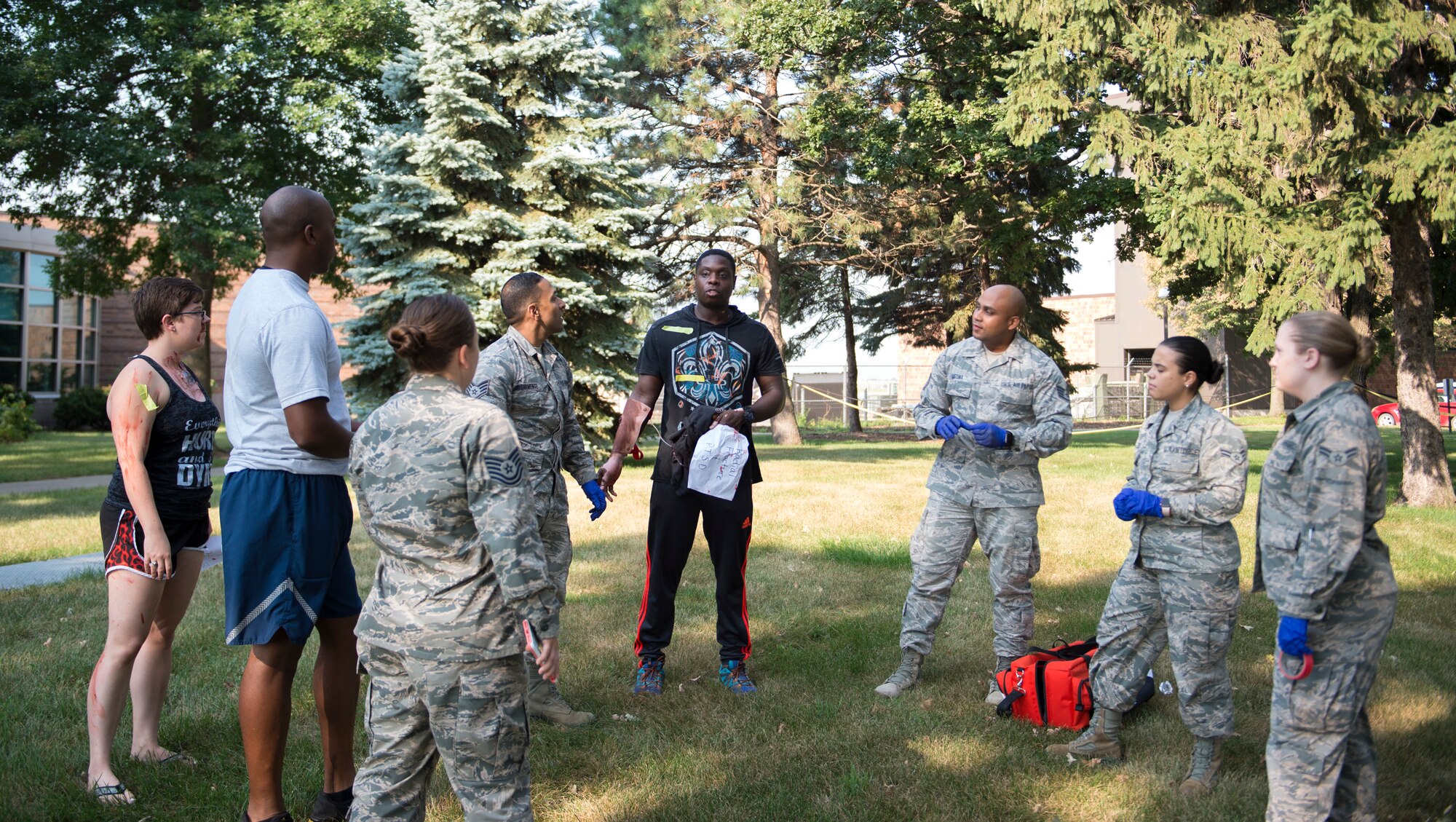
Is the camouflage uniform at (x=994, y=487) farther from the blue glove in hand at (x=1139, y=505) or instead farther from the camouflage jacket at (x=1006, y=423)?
the blue glove in hand at (x=1139, y=505)

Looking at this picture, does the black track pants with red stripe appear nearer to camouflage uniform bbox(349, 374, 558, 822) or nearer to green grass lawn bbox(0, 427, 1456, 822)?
green grass lawn bbox(0, 427, 1456, 822)

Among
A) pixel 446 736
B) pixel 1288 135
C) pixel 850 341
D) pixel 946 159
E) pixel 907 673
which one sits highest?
pixel 946 159

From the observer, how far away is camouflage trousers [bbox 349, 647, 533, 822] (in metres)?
2.56

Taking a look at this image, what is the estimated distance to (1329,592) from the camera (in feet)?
9.33

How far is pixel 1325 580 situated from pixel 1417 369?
11.8m

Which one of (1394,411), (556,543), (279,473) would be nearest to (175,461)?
(279,473)

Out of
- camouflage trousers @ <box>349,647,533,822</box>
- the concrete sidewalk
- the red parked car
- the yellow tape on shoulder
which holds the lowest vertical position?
the concrete sidewalk

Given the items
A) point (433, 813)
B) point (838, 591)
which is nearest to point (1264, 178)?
point (838, 591)

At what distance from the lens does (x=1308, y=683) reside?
296 centimetres

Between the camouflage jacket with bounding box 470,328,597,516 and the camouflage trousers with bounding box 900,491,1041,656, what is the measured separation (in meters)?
1.88

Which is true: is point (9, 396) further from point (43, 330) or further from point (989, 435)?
point (989, 435)

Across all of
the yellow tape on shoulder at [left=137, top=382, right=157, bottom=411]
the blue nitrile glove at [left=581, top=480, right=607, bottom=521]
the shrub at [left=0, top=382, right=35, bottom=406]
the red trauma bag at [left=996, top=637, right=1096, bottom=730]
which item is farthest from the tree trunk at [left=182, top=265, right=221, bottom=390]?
the red trauma bag at [left=996, top=637, right=1096, bottom=730]

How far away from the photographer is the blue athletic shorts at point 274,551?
3.07 m

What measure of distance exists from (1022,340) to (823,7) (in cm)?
1586
